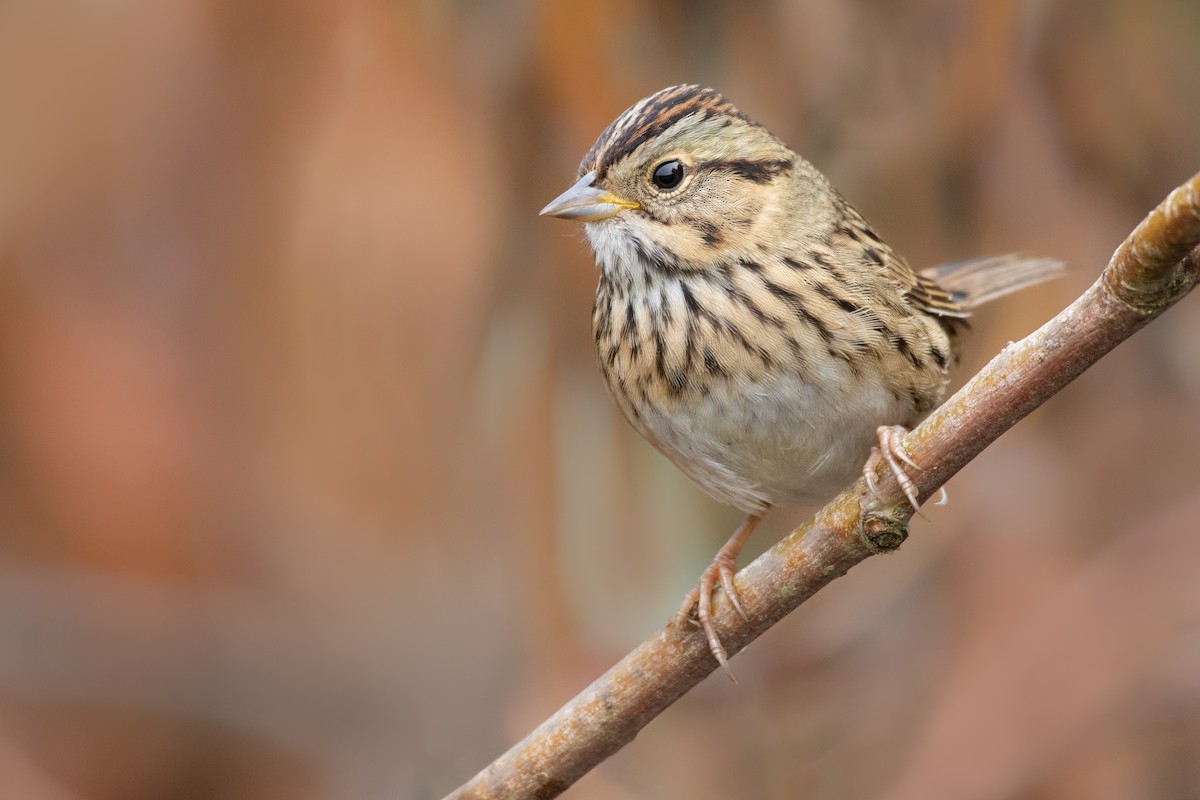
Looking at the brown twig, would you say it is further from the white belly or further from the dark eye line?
the dark eye line

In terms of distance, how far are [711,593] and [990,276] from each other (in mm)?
1570

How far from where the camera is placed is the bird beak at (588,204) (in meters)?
2.82

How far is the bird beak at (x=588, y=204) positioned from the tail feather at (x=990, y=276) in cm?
121

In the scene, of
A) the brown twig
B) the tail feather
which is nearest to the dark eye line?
the tail feather

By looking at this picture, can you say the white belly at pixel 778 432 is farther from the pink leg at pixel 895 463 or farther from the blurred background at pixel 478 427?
the blurred background at pixel 478 427

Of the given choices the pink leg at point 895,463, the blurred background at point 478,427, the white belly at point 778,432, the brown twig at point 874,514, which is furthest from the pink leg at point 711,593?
the blurred background at point 478,427

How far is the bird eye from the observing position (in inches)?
114

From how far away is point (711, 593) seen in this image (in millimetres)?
2863

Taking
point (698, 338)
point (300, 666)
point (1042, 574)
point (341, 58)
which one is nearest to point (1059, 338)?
point (698, 338)

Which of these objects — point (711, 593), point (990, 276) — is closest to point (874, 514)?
point (711, 593)

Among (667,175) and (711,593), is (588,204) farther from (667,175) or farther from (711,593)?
(711,593)

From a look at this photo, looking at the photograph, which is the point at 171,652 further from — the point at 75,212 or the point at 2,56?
the point at 2,56

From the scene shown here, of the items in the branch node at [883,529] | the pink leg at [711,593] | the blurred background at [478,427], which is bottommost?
the branch node at [883,529]

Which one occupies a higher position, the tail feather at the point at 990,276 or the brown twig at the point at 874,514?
the tail feather at the point at 990,276
